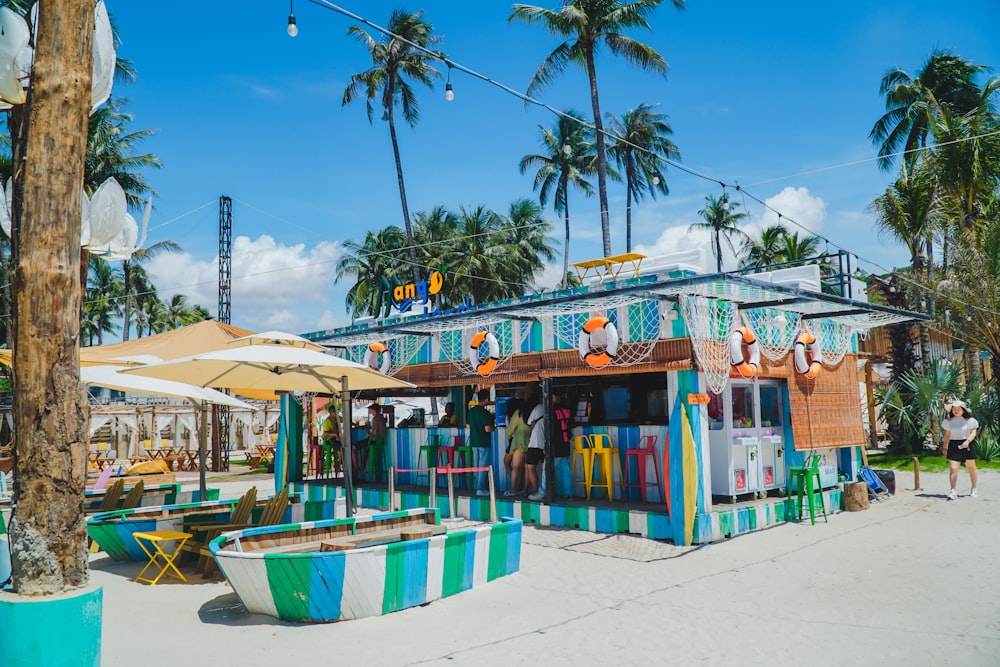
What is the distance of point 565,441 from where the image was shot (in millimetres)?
11844

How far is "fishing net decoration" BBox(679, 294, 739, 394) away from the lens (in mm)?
9809

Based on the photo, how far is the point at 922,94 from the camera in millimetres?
27250

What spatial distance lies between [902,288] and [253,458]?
2019 centimetres

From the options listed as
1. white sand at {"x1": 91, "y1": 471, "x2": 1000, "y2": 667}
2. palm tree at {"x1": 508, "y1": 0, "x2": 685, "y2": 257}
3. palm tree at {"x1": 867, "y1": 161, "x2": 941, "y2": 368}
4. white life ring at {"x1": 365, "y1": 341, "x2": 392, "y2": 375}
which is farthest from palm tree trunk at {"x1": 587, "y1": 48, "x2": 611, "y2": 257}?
white sand at {"x1": 91, "y1": 471, "x2": 1000, "y2": 667}

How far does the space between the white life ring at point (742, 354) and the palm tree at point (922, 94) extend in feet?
64.4

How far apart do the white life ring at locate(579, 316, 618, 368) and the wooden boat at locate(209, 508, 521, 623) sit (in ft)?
9.15

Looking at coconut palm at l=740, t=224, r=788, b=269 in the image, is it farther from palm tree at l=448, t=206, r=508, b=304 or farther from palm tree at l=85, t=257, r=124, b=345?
palm tree at l=85, t=257, r=124, b=345

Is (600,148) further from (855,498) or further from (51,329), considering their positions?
(51,329)

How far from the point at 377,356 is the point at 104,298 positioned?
1902 inches

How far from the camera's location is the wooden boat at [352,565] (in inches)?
248

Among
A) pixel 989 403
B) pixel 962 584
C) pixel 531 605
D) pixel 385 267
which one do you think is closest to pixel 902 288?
pixel 989 403

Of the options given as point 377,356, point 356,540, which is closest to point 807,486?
point 356,540

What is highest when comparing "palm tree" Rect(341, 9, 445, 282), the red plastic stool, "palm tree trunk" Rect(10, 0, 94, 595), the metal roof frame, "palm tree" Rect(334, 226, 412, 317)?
"palm tree" Rect(341, 9, 445, 282)

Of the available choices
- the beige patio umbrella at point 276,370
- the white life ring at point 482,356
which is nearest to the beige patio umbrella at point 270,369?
the beige patio umbrella at point 276,370
